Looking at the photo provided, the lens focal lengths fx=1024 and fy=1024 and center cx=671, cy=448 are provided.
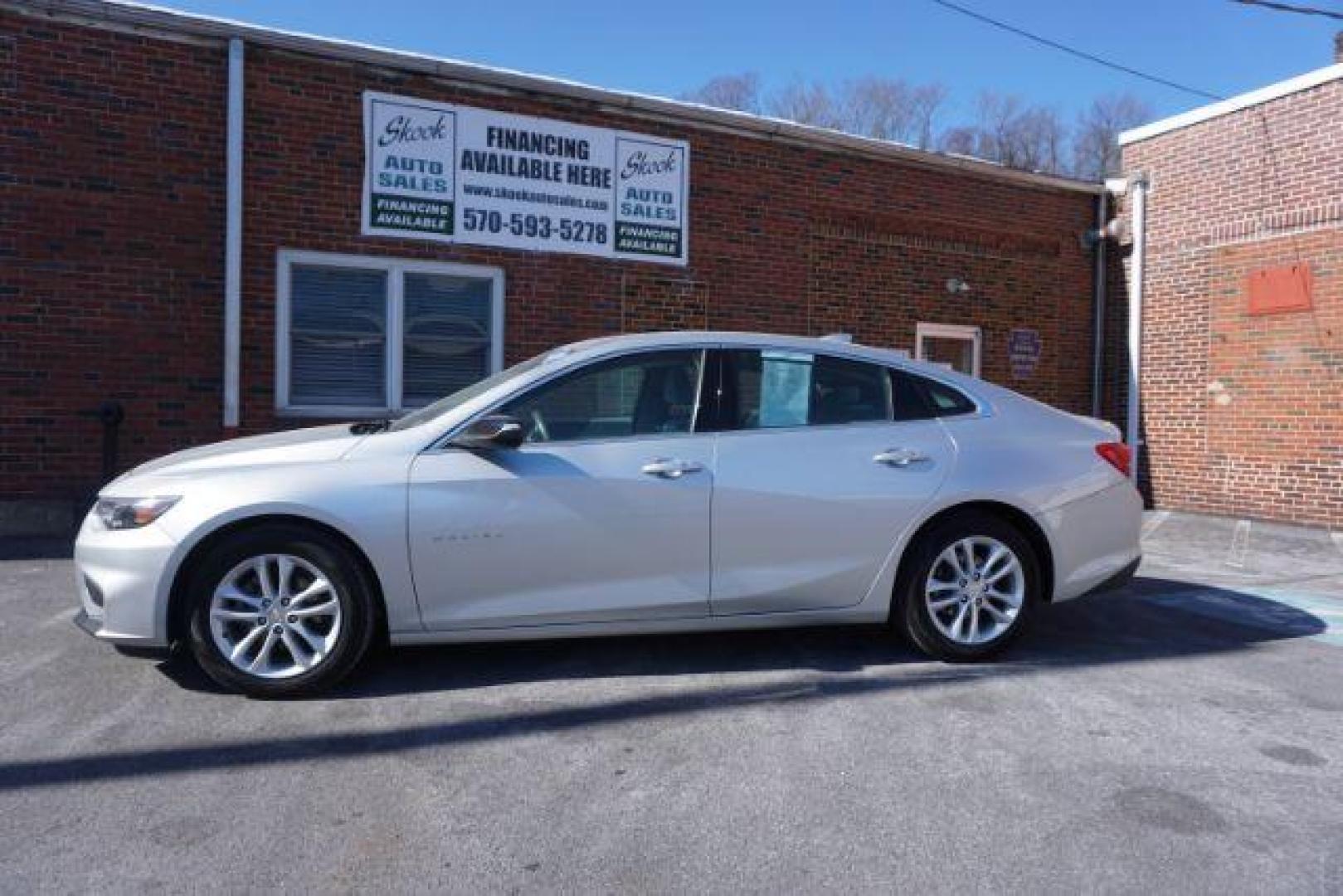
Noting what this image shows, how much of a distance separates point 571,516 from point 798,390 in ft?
4.18

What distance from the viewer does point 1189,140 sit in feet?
36.9

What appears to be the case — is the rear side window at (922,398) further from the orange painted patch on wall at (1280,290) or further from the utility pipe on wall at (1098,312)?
the utility pipe on wall at (1098,312)

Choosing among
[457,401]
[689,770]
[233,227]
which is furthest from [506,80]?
[689,770]

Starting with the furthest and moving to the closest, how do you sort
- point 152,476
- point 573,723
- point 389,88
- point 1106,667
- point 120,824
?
point 389,88 < point 1106,667 < point 152,476 < point 573,723 < point 120,824

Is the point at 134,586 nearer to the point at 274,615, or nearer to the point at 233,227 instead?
the point at 274,615

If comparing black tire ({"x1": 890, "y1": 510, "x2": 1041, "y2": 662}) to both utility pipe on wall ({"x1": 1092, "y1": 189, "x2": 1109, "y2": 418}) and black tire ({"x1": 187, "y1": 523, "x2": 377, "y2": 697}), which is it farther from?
utility pipe on wall ({"x1": 1092, "y1": 189, "x2": 1109, "y2": 418})

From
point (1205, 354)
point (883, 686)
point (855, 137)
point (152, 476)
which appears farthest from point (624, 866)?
point (1205, 354)

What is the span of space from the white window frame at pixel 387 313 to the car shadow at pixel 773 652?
167 inches

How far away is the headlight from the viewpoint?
4.13 meters

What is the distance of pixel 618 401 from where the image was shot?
464 cm

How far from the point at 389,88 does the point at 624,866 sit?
25.0 feet

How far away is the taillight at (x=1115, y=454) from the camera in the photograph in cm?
511

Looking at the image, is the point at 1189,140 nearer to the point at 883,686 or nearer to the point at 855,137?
the point at 855,137

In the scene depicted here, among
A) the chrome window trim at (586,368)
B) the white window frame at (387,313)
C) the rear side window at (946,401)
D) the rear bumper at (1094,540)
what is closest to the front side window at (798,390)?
the chrome window trim at (586,368)
